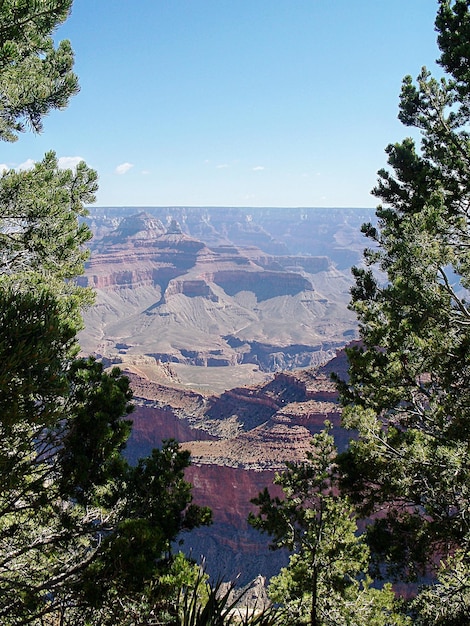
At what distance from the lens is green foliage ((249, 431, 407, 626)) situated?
9359 mm

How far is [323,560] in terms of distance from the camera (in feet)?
30.9

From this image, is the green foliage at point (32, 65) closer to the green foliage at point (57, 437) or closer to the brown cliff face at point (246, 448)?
the green foliage at point (57, 437)

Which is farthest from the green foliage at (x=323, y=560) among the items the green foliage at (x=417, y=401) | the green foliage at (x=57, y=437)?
the green foliage at (x=57, y=437)

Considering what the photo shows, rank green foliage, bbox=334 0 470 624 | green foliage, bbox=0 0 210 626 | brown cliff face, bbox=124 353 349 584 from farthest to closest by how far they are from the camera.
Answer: brown cliff face, bbox=124 353 349 584, green foliage, bbox=334 0 470 624, green foliage, bbox=0 0 210 626

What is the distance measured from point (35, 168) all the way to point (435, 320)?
893 centimetres

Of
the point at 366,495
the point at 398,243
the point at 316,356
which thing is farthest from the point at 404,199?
the point at 316,356

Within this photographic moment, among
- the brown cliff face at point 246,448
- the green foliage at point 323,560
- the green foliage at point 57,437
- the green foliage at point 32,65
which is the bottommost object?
the brown cliff face at point 246,448

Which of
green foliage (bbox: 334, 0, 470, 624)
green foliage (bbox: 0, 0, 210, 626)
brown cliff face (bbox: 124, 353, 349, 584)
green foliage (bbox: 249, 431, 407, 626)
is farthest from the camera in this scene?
brown cliff face (bbox: 124, 353, 349, 584)

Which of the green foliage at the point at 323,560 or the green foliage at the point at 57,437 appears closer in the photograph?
the green foliage at the point at 57,437

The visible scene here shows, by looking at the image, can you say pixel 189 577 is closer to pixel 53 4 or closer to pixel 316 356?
pixel 53 4

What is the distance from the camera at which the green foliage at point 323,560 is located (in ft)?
30.7

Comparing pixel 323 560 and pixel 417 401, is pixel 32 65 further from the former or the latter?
pixel 323 560

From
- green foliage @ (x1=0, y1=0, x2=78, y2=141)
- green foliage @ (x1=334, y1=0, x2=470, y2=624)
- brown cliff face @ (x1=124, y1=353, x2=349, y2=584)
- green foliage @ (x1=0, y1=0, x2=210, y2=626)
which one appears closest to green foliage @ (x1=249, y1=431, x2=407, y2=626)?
green foliage @ (x1=334, y1=0, x2=470, y2=624)

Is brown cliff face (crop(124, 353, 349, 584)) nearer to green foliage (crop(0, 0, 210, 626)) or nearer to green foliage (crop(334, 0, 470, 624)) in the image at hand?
green foliage (crop(334, 0, 470, 624))
